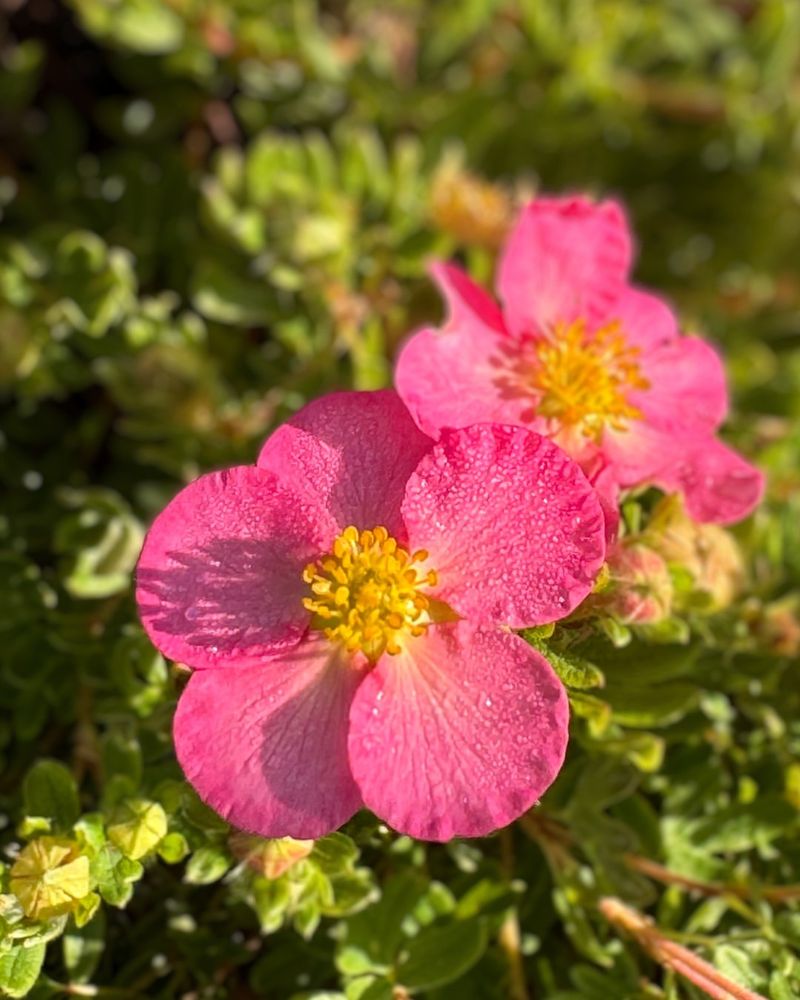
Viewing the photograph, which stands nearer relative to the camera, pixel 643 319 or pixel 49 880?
pixel 49 880

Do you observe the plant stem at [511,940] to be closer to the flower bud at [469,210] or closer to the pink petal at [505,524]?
the pink petal at [505,524]

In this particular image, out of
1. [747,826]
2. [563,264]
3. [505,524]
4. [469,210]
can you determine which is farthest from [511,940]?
[469,210]

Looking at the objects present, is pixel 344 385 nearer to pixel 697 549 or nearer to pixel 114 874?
pixel 697 549

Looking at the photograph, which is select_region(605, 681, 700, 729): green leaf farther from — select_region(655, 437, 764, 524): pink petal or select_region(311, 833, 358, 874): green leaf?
select_region(311, 833, 358, 874): green leaf

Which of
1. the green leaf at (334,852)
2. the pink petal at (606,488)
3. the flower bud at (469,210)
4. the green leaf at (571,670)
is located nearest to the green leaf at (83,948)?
the green leaf at (334,852)

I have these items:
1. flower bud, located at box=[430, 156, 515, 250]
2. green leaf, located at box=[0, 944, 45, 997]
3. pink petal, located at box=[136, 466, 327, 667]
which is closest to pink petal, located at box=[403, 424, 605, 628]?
pink petal, located at box=[136, 466, 327, 667]
